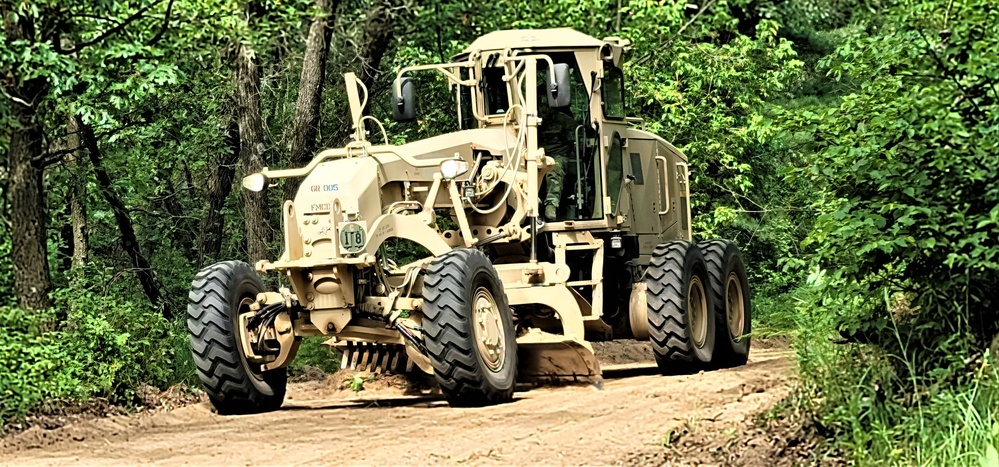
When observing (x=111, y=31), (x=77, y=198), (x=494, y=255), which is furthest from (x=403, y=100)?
(x=77, y=198)

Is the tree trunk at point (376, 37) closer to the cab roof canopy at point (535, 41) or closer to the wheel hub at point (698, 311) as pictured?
the cab roof canopy at point (535, 41)

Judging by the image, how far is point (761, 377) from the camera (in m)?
11.2

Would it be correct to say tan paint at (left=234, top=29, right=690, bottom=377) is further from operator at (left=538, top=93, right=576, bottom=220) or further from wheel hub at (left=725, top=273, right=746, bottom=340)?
wheel hub at (left=725, top=273, right=746, bottom=340)

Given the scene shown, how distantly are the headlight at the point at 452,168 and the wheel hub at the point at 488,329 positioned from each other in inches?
44.3

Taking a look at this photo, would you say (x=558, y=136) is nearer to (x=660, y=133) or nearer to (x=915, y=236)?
(x=915, y=236)

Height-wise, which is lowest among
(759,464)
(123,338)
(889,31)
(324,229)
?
(759,464)

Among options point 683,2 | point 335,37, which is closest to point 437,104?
point 335,37

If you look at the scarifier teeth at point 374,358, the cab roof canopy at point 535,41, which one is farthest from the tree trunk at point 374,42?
the scarifier teeth at point 374,358

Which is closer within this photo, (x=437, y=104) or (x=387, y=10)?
(x=387, y=10)

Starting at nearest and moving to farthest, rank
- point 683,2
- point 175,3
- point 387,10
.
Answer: point 175,3, point 387,10, point 683,2

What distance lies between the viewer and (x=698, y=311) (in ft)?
48.7

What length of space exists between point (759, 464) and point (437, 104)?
12430 millimetres

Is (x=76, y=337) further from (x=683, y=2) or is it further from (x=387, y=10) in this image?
(x=683, y=2)

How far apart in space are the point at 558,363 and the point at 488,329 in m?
1.40
